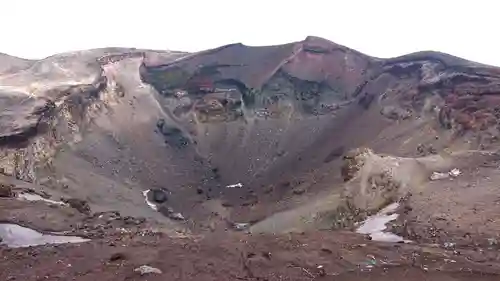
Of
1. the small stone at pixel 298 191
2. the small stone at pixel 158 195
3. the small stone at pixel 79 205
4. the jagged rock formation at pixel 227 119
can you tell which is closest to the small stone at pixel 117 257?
the small stone at pixel 79 205

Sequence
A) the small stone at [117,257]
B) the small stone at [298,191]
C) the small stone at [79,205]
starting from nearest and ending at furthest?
1. the small stone at [117,257]
2. the small stone at [79,205]
3. the small stone at [298,191]

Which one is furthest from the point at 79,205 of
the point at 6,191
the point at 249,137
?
the point at 249,137

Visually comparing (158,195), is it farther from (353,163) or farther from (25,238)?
(25,238)

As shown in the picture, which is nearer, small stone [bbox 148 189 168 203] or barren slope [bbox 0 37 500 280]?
barren slope [bbox 0 37 500 280]

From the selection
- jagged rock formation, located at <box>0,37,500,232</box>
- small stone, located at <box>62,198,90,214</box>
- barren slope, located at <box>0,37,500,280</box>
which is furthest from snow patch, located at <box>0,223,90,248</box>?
jagged rock formation, located at <box>0,37,500,232</box>

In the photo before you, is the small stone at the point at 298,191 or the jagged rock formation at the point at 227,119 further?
→ the jagged rock formation at the point at 227,119

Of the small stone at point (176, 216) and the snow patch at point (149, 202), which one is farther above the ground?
the snow patch at point (149, 202)

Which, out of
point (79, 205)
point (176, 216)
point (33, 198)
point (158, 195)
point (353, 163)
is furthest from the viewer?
point (158, 195)

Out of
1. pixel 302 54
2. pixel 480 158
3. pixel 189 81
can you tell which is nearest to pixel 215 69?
pixel 189 81

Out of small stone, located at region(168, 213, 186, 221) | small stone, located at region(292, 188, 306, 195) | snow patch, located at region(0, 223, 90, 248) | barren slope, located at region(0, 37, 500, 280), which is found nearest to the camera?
snow patch, located at region(0, 223, 90, 248)

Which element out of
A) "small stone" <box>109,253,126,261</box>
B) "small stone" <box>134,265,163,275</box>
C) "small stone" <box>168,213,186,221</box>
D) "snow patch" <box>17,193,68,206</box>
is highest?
"small stone" <box>134,265,163,275</box>

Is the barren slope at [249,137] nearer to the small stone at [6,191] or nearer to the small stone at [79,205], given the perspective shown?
the small stone at [79,205]

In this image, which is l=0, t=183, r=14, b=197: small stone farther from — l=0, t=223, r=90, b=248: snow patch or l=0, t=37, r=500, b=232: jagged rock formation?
l=0, t=223, r=90, b=248: snow patch

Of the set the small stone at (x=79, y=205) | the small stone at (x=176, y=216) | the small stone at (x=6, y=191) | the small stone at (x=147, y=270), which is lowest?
the small stone at (x=176, y=216)
